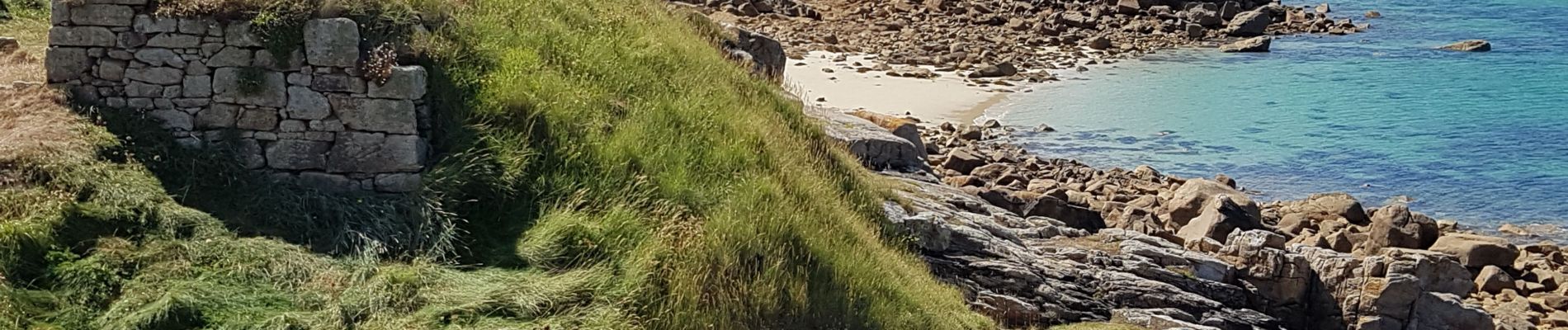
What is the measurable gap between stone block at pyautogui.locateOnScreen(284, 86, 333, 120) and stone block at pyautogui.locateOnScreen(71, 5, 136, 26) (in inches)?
46.4

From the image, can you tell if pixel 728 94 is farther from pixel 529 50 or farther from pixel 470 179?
pixel 470 179

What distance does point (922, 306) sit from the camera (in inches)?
413

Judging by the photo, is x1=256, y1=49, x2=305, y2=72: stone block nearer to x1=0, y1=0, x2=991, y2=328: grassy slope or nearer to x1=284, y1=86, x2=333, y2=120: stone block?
A: x1=284, y1=86, x2=333, y2=120: stone block

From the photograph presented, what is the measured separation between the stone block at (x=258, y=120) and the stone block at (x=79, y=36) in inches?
39.6

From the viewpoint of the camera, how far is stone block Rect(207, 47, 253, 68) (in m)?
9.61

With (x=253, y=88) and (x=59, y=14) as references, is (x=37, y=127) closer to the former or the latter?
(x=59, y=14)

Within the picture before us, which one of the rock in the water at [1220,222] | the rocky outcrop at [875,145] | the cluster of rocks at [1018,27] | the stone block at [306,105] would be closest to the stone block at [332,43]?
the stone block at [306,105]

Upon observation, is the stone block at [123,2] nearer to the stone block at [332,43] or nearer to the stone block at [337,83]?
the stone block at [332,43]

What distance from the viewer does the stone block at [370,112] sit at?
9688 millimetres

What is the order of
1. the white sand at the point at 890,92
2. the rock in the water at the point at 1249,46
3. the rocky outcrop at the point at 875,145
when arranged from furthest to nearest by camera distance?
the rock in the water at the point at 1249,46, the white sand at the point at 890,92, the rocky outcrop at the point at 875,145

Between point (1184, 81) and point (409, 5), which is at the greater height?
point (409, 5)

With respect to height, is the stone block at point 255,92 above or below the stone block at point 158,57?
below

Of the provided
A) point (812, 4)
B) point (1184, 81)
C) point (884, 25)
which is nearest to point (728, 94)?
point (1184, 81)

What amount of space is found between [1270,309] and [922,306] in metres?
4.74
